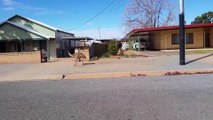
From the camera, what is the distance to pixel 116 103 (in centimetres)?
804

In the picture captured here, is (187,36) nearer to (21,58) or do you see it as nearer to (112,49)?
(112,49)

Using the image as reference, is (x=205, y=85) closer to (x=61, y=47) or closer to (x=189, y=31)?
(x=189, y=31)

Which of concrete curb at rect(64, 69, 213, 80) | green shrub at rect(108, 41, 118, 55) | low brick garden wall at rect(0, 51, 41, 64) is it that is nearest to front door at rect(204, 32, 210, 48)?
green shrub at rect(108, 41, 118, 55)

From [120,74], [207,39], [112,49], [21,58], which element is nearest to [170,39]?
[207,39]

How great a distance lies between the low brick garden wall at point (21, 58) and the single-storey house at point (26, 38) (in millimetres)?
8060

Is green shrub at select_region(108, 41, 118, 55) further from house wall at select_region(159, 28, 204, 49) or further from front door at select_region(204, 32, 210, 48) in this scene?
front door at select_region(204, 32, 210, 48)

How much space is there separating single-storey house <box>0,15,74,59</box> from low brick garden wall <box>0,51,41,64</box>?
317 inches

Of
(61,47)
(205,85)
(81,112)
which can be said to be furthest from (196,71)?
(61,47)

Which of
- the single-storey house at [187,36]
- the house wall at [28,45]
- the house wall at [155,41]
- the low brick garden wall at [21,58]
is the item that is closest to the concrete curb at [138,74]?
the low brick garden wall at [21,58]

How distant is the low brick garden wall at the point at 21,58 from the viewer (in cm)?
2811

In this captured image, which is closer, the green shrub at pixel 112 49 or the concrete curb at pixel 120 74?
the concrete curb at pixel 120 74

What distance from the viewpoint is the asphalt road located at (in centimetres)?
684

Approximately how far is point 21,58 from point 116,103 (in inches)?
861

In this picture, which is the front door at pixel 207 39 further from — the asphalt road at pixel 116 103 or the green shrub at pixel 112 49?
the asphalt road at pixel 116 103
